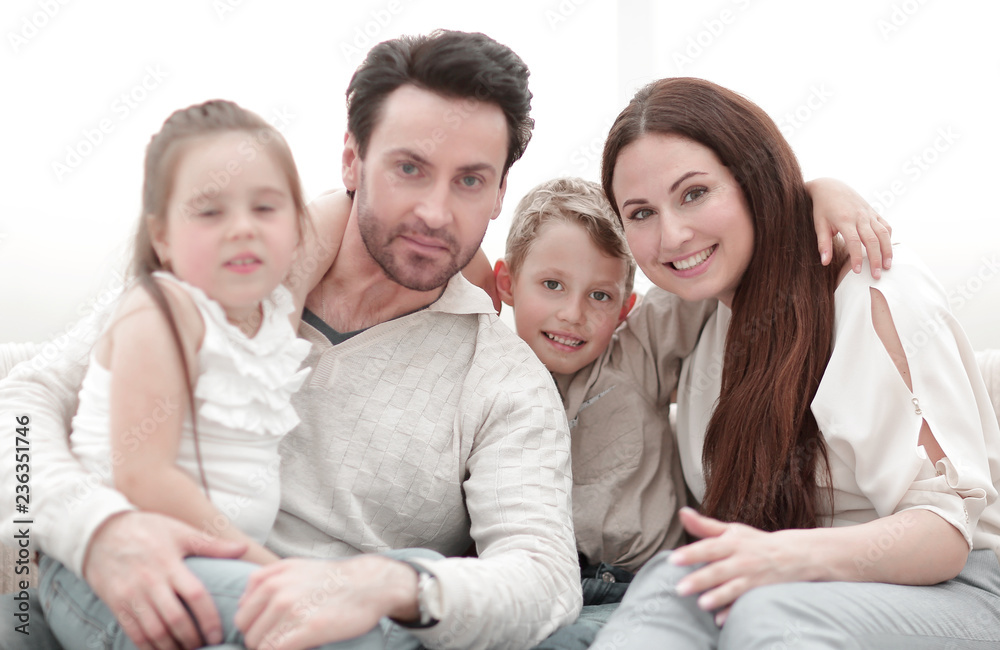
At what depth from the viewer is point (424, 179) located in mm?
1085

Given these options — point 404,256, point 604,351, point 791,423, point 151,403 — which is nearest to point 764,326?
point 791,423

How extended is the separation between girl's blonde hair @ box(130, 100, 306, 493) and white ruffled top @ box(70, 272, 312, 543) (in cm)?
1

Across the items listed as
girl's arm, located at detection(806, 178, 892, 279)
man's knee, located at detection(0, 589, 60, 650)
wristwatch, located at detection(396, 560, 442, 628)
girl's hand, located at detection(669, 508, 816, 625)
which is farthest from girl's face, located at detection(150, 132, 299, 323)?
girl's arm, located at detection(806, 178, 892, 279)

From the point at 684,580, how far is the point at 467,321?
526 mm

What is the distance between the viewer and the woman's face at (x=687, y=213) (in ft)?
4.28

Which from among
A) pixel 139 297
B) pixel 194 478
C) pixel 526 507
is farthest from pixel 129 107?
pixel 526 507

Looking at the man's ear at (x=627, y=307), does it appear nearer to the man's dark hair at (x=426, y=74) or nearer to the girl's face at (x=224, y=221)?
the man's dark hair at (x=426, y=74)

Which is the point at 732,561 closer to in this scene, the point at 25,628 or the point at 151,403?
the point at 151,403

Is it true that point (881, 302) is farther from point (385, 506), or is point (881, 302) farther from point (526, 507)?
point (385, 506)

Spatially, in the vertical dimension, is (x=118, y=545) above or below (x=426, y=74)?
below

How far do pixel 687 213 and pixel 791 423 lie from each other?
0.37 metres

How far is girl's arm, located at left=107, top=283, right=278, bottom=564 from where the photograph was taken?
0.77 metres

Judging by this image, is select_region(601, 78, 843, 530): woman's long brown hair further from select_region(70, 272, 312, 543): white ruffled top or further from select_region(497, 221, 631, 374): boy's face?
select_region(70, 272, 312, 543): white ruffled top

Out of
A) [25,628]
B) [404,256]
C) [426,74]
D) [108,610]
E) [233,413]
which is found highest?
[426,74]
